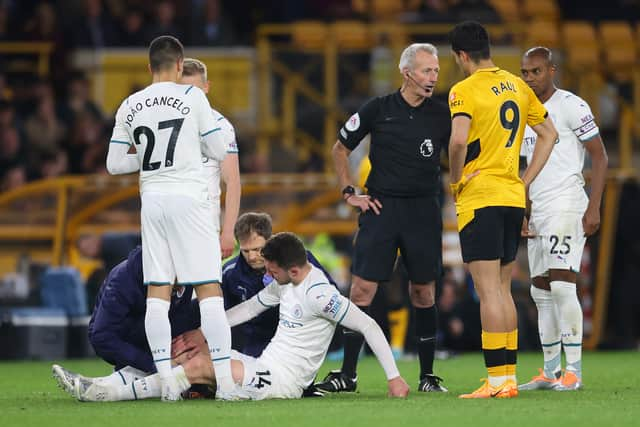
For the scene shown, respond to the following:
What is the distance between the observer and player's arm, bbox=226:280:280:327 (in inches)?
326

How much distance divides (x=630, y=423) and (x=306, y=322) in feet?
6.99

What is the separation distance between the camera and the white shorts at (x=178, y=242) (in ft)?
25.8

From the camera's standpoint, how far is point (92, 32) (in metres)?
19.7

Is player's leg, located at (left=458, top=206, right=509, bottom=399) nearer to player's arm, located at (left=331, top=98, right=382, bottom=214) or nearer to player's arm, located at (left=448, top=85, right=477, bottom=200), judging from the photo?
player's arm, located at (left=448, top=85, right=477, bottom=200)

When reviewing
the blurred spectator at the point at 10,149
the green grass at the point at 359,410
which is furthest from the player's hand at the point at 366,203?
the blurred spectator at the point at 10,149

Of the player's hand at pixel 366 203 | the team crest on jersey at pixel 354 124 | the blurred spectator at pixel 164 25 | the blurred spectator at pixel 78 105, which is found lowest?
the player's hand at pixel 366 203

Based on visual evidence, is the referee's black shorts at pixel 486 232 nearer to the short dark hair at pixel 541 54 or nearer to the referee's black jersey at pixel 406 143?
the referee's black jersey at pixel 406 143

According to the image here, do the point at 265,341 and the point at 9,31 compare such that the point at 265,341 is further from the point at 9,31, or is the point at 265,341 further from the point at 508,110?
the point at 9,31

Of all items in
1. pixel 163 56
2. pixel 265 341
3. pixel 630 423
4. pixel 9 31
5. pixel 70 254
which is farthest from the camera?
pixel 9 31

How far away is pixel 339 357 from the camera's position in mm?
13172

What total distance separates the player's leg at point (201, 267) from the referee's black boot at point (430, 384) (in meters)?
1.47

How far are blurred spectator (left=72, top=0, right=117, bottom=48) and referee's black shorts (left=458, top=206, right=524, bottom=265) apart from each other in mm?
12345

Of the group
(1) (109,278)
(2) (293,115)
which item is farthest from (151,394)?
(2) (293,115)

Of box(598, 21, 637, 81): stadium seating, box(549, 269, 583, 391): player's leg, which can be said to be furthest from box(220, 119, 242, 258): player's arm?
box(598, 21, 637, 81): stadium seating
